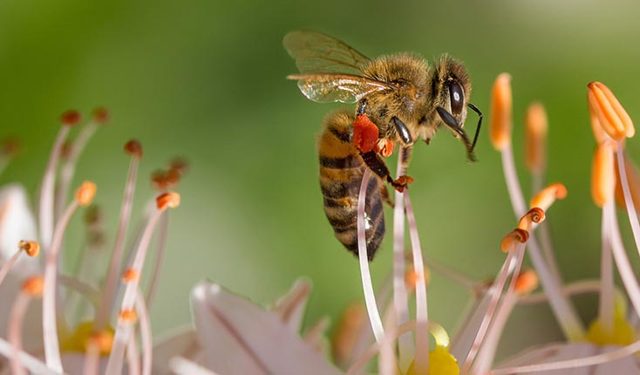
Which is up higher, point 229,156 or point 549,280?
point 229,156

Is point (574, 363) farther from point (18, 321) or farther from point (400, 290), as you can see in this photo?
point (18, 321)

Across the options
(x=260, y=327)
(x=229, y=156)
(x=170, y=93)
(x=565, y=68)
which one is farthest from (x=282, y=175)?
(x=260, y=327)

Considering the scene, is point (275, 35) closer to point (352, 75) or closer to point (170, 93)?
point (170, 93)

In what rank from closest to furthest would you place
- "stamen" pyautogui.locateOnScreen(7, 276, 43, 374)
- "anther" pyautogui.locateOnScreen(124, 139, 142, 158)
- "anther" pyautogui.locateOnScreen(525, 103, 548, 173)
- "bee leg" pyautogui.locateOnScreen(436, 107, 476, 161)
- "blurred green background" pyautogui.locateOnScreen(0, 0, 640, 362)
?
1. "stamen" pyautogui.locateOnScreen(7, 276, 43, 374)
2. "bee leg" pyautogui.locateOnScreen(436, 107, 476, 161)
3. "anther" pyautogui.locateOnScreen(124, 139, 142, 158)
4. "anther" pyautogui.locateOnScreen(525, 103, 548, 173)
5. "blurred green background" pyautogui.locateOnScreen(0, 0, 640, 362)

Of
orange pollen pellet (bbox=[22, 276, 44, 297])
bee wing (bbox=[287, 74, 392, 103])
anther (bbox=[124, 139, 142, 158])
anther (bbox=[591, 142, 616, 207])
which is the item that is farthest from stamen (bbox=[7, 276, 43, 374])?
anther (bbox=[591, 142, 616, 207])

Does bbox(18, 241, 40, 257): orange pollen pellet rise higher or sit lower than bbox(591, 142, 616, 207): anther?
lower

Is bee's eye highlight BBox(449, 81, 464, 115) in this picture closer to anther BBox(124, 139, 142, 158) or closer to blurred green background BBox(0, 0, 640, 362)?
anther BBox(124, 139, 142, 158)
